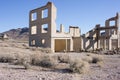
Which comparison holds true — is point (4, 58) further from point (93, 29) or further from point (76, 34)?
point (93, 29)

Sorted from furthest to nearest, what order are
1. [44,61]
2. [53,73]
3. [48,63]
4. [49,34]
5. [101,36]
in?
[101,36]
[49,34]
[44,61]
[48,63]
[53,73]

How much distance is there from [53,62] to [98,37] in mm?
31244

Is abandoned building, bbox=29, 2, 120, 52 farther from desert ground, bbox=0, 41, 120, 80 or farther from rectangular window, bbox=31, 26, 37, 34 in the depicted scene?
desert ground, bbox=0, 41, 120, 80

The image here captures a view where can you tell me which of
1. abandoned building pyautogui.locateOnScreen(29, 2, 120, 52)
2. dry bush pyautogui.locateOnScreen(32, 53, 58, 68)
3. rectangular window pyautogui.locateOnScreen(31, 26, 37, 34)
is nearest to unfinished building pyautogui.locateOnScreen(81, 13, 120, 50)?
abandoned building pyautogui.locateOnScreen(29, 2, 120, 52)

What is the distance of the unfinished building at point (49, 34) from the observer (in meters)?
30.1

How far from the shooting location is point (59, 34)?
32.3m

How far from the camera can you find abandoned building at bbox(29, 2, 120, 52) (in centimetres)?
3038

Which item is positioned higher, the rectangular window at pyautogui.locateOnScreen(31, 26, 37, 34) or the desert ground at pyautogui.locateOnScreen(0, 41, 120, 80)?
the rectangular window at pyautogui.locateOnScreen(31, 26, 37, 34)

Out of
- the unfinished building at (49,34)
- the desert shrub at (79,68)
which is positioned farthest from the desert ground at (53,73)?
the unfinished building at (49,34)

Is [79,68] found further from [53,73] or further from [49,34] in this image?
[49,34]

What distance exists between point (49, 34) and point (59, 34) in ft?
7.92

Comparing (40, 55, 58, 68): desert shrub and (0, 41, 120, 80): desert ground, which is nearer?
(0, 41, 120, 80): desert ground

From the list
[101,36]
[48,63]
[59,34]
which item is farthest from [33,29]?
[48,63]

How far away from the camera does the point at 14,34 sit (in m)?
127
